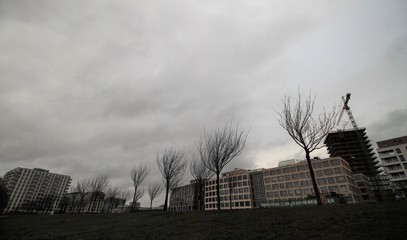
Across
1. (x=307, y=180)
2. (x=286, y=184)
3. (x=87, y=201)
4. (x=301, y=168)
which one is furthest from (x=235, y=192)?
(x=87, y=201)

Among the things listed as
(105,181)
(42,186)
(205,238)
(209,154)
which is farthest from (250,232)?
(42,186)

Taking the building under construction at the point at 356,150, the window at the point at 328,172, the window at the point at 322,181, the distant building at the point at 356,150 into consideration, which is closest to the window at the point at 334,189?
the window at the point at 322,181

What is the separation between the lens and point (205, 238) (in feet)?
26.2

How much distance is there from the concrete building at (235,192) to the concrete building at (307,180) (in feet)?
41.8

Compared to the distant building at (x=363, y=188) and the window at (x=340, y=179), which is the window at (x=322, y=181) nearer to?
the window at (x=340, y=179)

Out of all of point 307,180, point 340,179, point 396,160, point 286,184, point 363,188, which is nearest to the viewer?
point 340,179

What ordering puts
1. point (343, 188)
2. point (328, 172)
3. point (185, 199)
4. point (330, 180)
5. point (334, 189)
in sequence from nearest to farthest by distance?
point (343, 188) → point (334, 189) → point (330, 180) → point (328, 172) → point (185, 199)

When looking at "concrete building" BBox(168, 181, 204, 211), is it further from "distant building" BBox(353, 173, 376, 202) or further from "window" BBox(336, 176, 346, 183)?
"distant building" BBox(353, 173, 376, 202)

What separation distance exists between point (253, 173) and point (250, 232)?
380 feet

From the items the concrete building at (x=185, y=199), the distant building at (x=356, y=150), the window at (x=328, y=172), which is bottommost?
the concrete building at (x=185, y=199)

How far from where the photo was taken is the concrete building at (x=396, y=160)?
8412 centimetres

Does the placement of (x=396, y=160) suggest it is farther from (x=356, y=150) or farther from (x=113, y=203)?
(x=113, y=203)

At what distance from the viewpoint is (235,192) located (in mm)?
119312

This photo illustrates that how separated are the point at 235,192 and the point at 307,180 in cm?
4439
